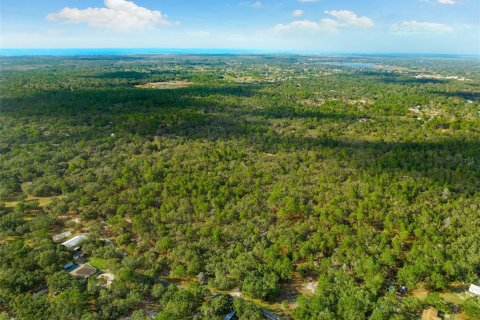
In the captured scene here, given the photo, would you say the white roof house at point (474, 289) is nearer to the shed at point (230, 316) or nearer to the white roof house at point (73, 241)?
the shed at point (230, 316)

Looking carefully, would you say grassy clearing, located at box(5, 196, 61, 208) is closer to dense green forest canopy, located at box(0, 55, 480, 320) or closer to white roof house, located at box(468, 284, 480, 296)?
dense green forest canopy, located at box(0, 55, 480, 320)

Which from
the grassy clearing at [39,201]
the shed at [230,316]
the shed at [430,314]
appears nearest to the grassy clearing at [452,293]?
the shed at [430,314]

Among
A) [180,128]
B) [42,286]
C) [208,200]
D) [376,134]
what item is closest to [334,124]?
[376,134]

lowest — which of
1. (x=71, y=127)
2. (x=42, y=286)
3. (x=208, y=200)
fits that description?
(x=42, y=286)

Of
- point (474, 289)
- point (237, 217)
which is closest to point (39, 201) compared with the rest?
point (237, 217)

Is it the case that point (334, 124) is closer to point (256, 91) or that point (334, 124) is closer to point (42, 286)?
point (256, 91)

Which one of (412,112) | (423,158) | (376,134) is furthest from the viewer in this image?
(412,112)

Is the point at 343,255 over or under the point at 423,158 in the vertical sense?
under
